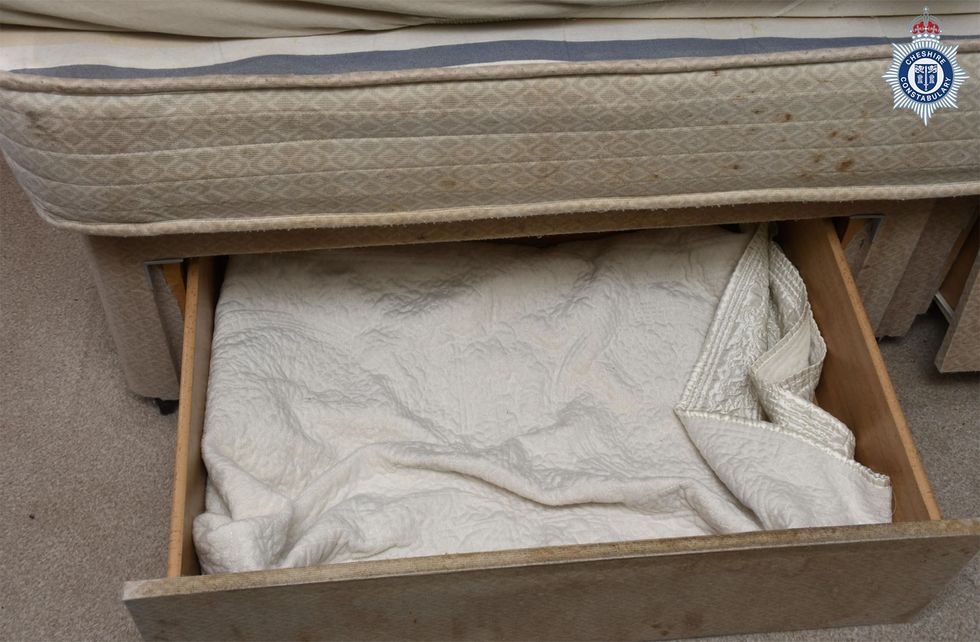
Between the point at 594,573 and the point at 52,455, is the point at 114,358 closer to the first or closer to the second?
the point at 52,455

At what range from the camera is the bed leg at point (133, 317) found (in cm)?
93

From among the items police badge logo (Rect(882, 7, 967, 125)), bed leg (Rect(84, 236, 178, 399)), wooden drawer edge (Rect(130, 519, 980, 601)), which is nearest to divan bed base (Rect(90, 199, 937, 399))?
bed leg (Rect(84, 236, 178, 399))

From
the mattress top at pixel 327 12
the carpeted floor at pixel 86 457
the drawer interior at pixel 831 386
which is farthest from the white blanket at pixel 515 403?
the mattress top at pixel 327 12

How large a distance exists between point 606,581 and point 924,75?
50 centimetres

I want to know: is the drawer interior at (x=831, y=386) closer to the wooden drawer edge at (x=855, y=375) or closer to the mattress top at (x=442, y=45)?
the wooden drawer edge at (x=855, y=375)

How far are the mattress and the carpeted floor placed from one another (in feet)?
1.09

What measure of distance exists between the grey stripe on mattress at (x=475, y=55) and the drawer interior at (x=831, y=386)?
0.21 meters

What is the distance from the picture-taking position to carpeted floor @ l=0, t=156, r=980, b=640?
970 mm

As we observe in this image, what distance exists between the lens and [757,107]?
84 cm

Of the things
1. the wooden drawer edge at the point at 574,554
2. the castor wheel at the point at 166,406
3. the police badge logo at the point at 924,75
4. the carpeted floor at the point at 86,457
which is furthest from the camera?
the castor wheel at the point at 166,406

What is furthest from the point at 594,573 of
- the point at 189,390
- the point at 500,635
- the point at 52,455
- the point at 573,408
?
the point at 52,455

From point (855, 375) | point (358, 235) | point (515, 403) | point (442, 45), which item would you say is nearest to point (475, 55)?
point (442, 45)

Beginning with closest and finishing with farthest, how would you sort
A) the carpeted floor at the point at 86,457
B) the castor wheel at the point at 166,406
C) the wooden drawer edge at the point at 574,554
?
the wooden drawer edge at the point at 574,554, the carpeted floor at the point at 86,457, the castor wheel at the point at 166,406

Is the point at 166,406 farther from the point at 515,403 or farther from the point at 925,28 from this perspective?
the point at 925,28
